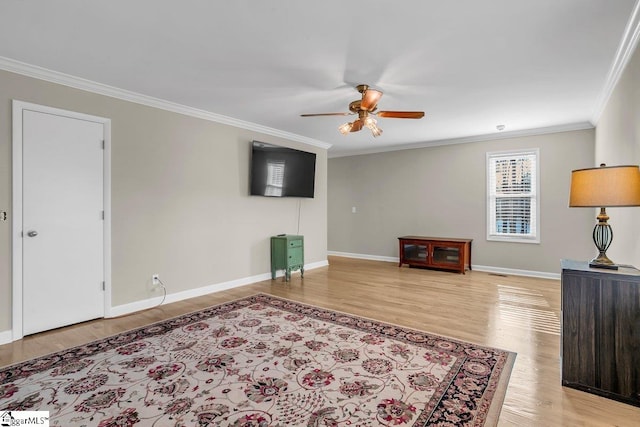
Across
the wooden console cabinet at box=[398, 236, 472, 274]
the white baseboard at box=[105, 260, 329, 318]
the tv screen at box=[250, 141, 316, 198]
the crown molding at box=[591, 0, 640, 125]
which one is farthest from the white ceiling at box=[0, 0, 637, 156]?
the wooden console cabinet at box=[398, 236, 472, 274]

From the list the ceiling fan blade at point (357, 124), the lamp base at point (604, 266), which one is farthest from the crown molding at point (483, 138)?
the lamp base at point (604, 266)

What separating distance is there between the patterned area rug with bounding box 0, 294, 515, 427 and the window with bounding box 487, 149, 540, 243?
12.3 feet

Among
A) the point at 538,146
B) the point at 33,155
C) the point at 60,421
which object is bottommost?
the point at 60,421

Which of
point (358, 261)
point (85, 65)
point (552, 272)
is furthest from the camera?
point (358, 261)

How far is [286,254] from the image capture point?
5074 mm

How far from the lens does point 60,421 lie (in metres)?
1.74

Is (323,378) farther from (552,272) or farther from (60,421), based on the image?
(552,272)

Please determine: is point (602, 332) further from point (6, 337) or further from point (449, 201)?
point (6, 337)

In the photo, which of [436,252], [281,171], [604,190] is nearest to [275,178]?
[281,171]

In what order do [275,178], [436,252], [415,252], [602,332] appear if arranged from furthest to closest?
[415,252], [436,252], [275,178], [602,332]

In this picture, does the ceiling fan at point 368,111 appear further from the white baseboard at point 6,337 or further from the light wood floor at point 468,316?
the white baseboard at point 6,337

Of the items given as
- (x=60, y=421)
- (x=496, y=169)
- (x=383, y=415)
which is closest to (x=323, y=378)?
(x=383, y=415)

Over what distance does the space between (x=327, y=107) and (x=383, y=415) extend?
3.44m

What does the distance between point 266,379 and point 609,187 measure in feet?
8.34
